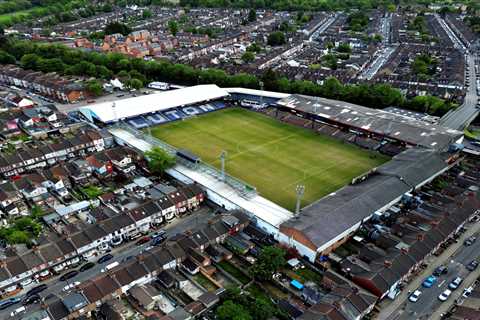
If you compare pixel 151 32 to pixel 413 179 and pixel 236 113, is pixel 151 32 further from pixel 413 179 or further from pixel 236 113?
pixel 413 179

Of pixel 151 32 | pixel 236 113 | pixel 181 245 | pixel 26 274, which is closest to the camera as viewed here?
pixel 26 274

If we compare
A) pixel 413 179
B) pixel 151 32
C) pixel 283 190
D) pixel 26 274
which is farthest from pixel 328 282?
pixel 151 32

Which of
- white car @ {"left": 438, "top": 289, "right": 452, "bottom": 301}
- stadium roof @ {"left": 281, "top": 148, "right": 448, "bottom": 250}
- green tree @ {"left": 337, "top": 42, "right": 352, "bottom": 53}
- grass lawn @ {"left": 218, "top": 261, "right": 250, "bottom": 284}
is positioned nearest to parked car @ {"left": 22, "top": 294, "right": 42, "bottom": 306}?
grass lawn @ {"left": 218, "top": 261, "right": 250, "bottom": 284}

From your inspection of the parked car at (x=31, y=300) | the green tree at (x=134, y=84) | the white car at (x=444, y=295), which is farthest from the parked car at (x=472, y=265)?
the green tree at (x=134, y=84)

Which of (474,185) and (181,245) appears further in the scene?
(474,185)

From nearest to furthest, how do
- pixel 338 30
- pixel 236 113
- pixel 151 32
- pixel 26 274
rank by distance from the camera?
1. pixel 26 274
2. pixel 236 113
3. pixel 151 32
4. pixel 338 30

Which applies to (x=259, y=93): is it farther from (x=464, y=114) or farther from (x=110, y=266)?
(x=110, y=266)
